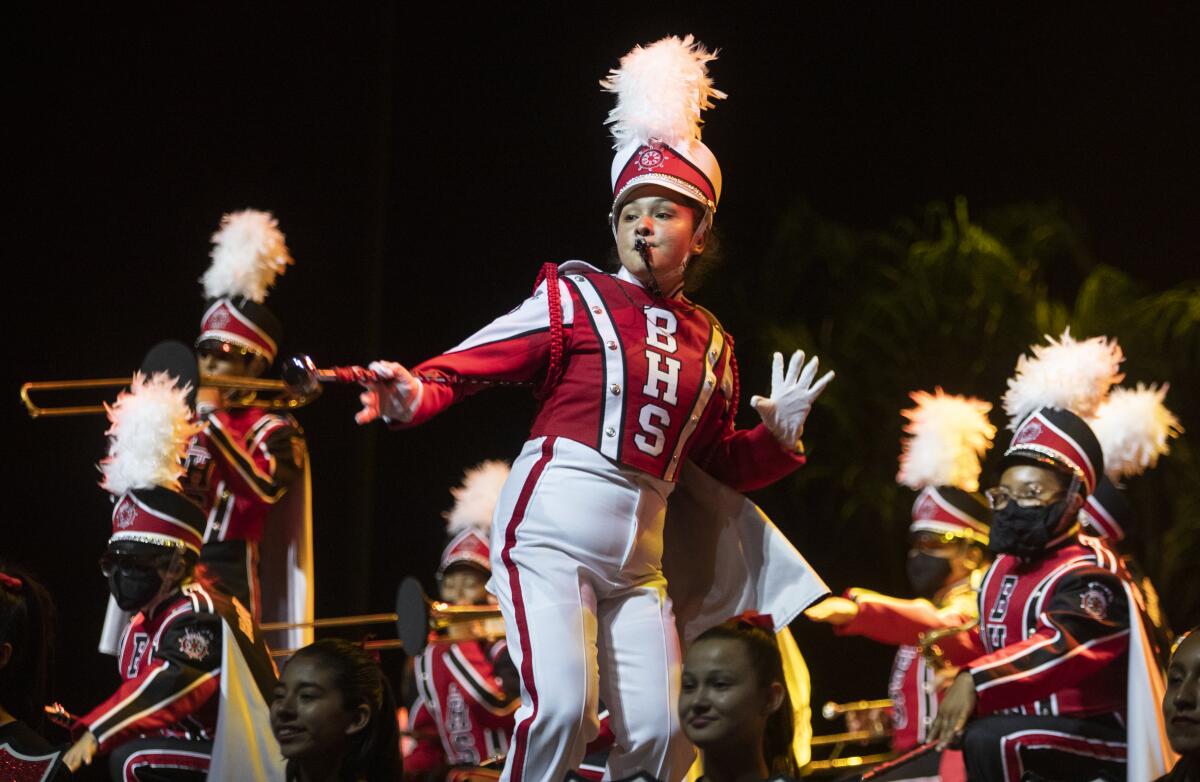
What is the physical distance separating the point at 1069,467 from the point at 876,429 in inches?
122

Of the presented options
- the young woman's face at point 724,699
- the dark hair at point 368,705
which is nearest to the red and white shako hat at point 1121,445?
the young woman's face at point 724,699

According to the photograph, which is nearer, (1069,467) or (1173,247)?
(1069,467)

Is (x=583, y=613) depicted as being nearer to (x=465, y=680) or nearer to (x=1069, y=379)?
(x=1069, y=379)

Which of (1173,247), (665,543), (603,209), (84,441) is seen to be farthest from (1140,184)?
(84,441)

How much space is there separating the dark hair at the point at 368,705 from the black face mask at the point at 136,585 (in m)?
0.83

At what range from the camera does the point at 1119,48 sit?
21.1ft

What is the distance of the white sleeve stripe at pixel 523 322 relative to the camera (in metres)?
3.16

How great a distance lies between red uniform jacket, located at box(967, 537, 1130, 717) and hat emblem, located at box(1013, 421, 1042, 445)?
0.29m

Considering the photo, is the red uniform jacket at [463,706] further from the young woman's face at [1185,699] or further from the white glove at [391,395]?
the young woman's face at [1185,699]

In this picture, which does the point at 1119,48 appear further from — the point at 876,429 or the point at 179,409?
the point at 179,409

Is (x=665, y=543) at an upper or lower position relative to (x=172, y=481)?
lower

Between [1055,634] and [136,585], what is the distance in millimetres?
2340

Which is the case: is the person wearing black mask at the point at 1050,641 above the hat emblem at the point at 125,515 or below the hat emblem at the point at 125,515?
below

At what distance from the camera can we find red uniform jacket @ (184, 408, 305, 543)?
4.66 meters
